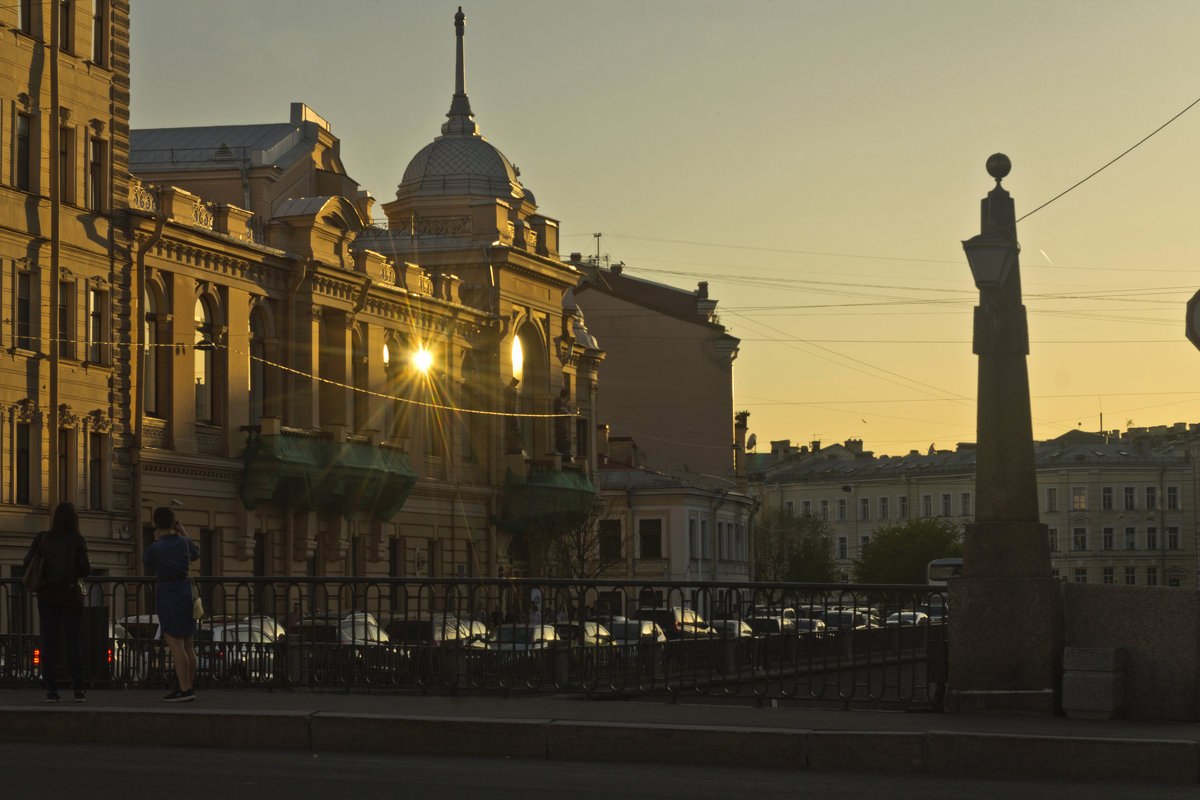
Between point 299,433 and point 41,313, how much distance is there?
10.4 metres

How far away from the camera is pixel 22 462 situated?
41.3m

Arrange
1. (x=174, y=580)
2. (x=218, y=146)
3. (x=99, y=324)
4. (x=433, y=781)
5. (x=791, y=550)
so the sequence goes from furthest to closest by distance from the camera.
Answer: (x=791, y=550), (x=218, y=146), (x=99, y=324), (x=174, y=580), (x=433, y=781)

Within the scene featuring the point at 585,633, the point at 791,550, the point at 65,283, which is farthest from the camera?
the point at 791,550

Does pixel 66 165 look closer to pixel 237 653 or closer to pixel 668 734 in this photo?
pixel 237 653

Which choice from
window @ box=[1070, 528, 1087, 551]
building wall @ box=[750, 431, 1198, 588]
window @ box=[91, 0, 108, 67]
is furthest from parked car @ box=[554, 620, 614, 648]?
window @ box=[1070, 528, 1087, 551]

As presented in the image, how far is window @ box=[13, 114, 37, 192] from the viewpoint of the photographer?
136ft

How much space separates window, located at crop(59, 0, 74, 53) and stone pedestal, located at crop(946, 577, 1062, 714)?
32341 mm

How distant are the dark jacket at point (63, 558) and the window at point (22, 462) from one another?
83.3 ft

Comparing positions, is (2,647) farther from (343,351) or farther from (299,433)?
(343,351)

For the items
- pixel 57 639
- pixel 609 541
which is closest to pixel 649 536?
pixel 609 541

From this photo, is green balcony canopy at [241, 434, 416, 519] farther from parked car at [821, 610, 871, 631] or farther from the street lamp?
the street lamp

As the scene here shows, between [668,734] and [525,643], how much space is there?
16.0ft

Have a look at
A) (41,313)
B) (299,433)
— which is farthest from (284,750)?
(299,433)

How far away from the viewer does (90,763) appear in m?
12.8
